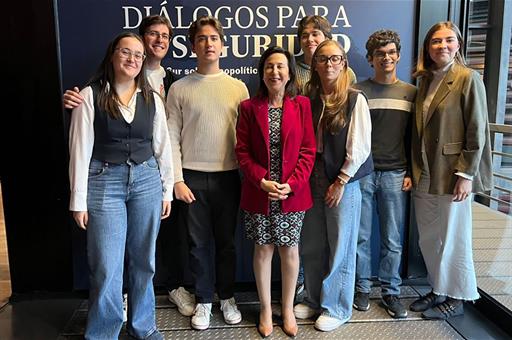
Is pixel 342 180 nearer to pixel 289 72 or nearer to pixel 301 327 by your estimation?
pixel 289 72

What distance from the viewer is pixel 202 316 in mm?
2588

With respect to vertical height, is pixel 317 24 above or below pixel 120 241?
above

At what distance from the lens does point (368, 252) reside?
9.04 ft

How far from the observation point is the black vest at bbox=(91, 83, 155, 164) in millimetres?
2105

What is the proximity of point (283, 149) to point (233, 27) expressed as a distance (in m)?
0.98

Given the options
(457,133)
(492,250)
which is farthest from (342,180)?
(492,250)

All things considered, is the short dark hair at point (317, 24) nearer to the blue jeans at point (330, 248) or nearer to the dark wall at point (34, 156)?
the blue jeans at point (330, 248)

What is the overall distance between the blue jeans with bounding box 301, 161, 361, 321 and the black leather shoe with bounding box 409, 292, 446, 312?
1.45 feet

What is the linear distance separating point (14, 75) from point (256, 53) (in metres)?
1.42

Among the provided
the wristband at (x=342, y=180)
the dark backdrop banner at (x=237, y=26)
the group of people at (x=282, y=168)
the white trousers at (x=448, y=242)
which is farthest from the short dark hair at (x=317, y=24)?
the white trousers at (x=448, y=242)

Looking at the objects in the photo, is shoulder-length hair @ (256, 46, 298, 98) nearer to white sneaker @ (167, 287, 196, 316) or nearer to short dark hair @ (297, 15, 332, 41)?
short dark hair @ (297, 15, 332, 41)

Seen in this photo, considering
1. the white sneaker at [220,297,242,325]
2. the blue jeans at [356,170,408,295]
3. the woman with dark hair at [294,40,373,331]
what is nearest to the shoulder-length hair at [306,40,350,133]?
the woman with dark hair at [294,40,373,331]

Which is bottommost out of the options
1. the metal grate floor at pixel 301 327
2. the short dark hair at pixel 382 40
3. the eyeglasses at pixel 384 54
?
the metal grate floor at pixel 301 327

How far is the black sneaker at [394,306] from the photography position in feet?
8.76
